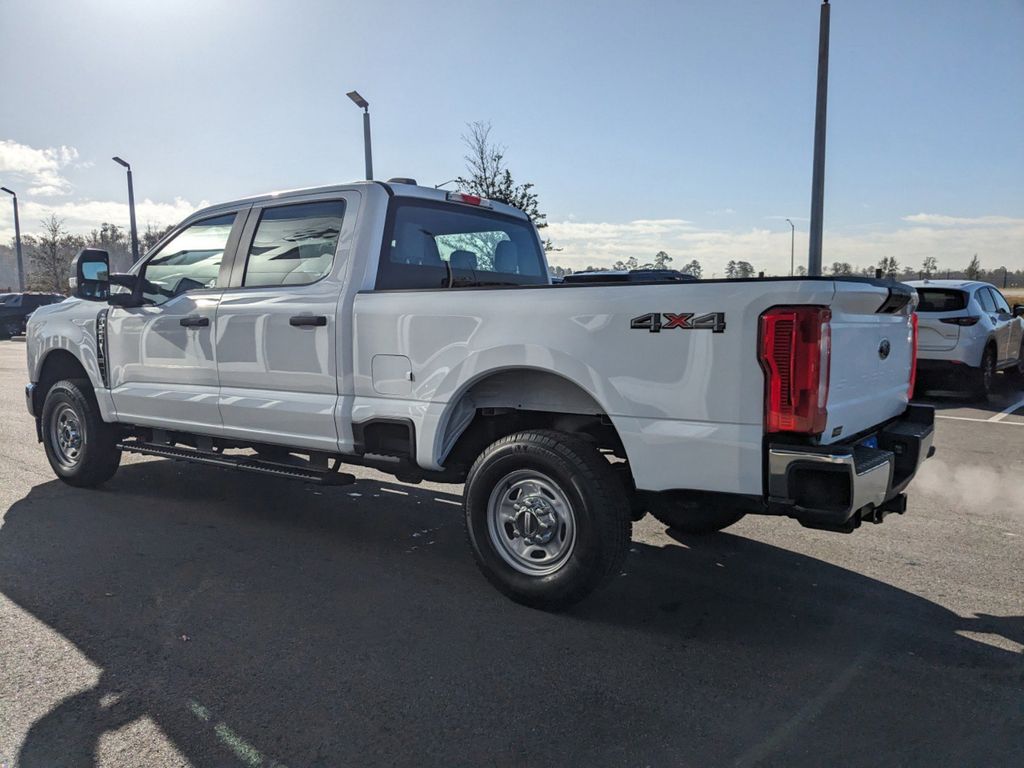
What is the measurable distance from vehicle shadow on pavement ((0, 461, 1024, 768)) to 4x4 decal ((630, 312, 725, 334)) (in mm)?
1370

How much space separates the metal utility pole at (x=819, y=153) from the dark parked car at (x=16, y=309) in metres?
26.4

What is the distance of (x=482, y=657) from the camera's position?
3.32 metres

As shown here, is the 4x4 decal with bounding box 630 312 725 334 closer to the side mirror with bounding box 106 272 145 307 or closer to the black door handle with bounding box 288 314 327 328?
the black door handle with bounding box 288 314 327 328

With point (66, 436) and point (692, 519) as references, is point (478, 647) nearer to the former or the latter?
point (692, 519)

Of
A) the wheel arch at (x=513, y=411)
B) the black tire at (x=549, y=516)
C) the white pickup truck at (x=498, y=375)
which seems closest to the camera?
the white pickup truck at (x=498, y=375)

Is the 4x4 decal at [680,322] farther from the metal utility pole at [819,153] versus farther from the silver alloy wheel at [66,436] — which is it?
the metal utility pole at [819,153]

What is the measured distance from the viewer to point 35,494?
19.7 feet

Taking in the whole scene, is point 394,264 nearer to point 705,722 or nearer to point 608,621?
point 608,621

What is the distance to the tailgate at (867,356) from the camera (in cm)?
315

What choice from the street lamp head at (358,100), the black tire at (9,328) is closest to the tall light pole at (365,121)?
the street lamp head at (358,100)

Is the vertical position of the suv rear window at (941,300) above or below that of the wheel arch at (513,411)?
above

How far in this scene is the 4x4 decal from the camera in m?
3.17

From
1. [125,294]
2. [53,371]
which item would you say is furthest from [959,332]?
[53,371]

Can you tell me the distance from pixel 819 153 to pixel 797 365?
1027 centimetres
